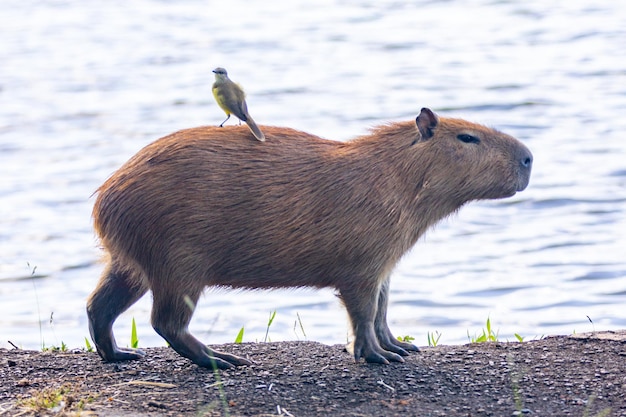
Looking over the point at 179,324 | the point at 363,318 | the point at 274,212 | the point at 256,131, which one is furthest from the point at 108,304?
the point at 363,318

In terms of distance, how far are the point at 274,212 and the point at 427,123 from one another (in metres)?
0.78

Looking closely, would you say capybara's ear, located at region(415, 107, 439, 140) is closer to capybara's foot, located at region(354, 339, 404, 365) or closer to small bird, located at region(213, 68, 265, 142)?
small bird, located at region(213, 68, 265, 142)

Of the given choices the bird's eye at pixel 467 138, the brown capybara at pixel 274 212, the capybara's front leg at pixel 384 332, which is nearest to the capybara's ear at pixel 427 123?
the brown capybara at pixel 274 212

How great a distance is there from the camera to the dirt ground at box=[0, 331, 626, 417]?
4324 millimetres

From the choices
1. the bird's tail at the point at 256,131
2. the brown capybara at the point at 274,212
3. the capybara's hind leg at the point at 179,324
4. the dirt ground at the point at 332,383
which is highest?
the bird's tail at the point at 256,131

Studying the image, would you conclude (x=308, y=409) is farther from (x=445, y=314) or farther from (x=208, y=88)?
(x=208, y=88)

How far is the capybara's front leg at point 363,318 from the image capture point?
4.88m

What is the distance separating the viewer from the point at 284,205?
15.8ft

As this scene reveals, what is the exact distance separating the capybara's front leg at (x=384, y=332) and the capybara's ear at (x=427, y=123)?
65 cm

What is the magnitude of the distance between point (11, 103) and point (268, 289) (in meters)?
8.25

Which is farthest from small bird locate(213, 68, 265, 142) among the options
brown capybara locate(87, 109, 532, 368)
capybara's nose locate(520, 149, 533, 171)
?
capybara's nose locate(520, 149, 533, 171)

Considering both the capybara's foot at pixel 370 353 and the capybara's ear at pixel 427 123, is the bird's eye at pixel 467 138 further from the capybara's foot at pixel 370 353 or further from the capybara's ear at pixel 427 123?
the capybara's foot at pixel 370 353

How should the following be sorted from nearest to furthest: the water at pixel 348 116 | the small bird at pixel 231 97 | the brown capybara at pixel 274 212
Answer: the brown capybara at pixel 274 212
the small bird at pixel 231 97
the water at pixel 348 116

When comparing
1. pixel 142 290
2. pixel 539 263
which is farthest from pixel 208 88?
pixel 142 290
